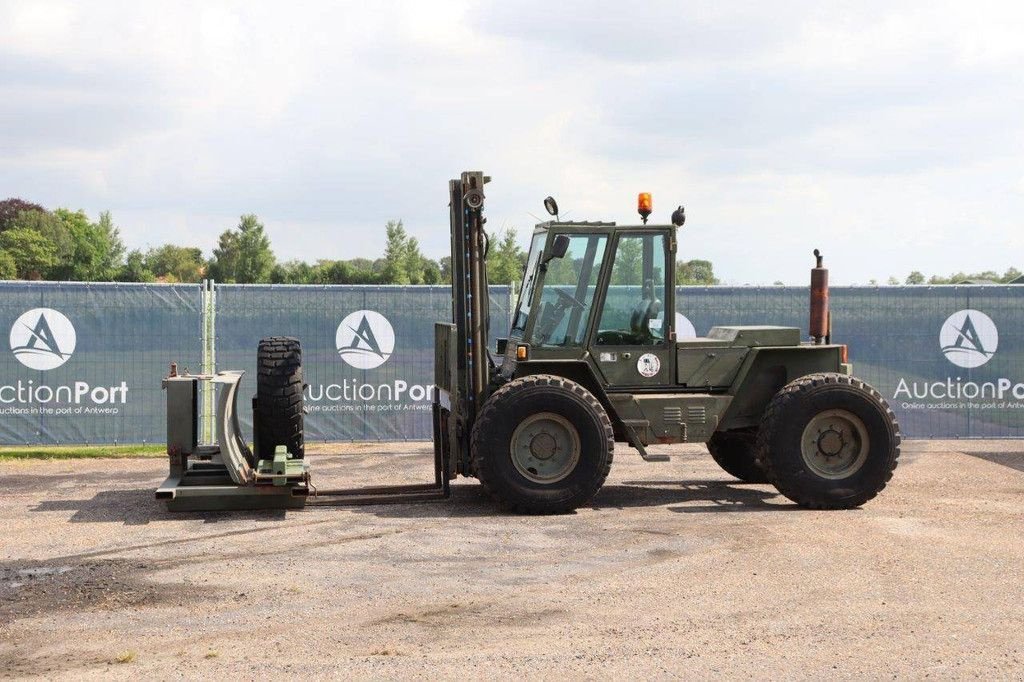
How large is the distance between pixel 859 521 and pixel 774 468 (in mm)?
1009

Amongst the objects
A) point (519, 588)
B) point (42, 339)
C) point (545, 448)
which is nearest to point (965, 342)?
point (545, 448)

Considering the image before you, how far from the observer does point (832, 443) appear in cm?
1185

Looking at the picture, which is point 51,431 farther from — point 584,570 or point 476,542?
point 584,570

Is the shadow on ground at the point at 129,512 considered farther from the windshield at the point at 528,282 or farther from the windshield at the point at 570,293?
the windshield at the point at 570,293

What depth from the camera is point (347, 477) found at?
1427 cm

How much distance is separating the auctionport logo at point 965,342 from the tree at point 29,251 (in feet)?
213

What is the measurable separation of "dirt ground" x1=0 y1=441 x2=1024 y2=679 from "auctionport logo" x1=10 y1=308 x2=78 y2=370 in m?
4.52

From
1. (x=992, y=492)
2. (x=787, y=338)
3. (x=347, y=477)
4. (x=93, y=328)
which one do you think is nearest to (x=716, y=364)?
(x=787, y=338)

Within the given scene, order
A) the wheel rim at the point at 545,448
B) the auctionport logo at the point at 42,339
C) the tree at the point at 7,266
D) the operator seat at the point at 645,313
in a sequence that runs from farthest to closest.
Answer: the tree at the point at 7,266 → the auctionport logo at the point at 42,339 → the operator seat at the point at 645,313 → the wheel rim at the point at 545,448

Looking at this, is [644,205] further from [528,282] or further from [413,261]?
[413,261]

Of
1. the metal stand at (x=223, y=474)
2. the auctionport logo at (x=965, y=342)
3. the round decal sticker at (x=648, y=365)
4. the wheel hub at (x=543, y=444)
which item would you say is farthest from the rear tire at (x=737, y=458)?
the auctionport logo at (x=965, y=342)

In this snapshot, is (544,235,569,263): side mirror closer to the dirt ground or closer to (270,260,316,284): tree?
the dirt ground

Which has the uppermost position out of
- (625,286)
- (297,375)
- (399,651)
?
(625,286)

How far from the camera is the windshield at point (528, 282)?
12.0 meters
